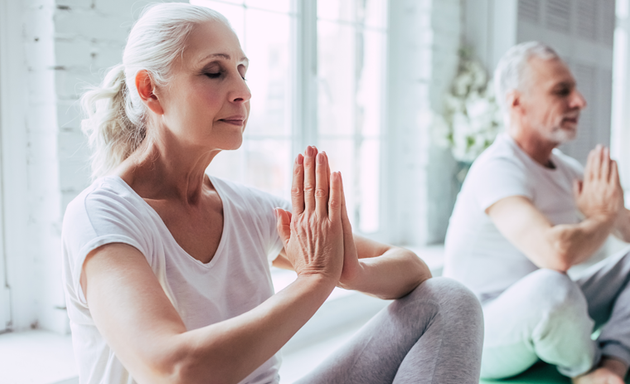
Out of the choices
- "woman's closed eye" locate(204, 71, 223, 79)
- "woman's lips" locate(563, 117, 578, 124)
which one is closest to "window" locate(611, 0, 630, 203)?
"woman's lips" locate(563, 117, 578, 124)

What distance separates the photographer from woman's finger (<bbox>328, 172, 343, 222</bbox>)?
1.02 metres

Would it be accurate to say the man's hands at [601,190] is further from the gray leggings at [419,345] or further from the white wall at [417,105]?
the white wall at [417,105]

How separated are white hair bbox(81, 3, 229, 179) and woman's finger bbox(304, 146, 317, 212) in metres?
0.31

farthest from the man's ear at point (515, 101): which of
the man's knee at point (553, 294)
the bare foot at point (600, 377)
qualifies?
the bare foot at point (600, 377)

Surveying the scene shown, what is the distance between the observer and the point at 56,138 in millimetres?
1543

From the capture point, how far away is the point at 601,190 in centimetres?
187

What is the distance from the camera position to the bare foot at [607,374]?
168 centimetres

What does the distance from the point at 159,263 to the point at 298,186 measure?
298 mm

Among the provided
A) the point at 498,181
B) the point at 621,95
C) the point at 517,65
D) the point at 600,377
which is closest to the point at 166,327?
the point at 498,181

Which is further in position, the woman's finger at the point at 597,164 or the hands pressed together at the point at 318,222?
the woman's finger at the point at 597,164

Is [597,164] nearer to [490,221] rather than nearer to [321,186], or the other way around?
[490,221]

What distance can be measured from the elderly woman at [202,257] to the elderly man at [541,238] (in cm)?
58

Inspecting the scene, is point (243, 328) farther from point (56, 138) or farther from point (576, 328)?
point (576, 328)

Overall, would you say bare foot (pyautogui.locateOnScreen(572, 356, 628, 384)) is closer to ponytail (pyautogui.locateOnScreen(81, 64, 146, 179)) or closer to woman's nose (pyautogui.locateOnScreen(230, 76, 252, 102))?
woman's nose (pyautogui.locateOnScreen(230, 76, 252, 102))
